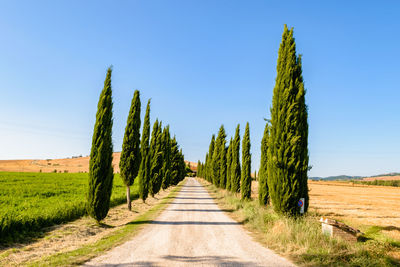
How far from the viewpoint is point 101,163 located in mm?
12375

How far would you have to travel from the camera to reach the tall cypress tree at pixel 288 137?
36.3 ft

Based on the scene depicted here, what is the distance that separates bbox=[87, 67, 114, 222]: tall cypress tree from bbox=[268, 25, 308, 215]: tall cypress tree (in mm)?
8121

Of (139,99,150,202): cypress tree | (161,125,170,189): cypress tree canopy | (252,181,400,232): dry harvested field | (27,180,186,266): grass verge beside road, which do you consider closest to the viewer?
(27,180,186,266): grass verge beside road

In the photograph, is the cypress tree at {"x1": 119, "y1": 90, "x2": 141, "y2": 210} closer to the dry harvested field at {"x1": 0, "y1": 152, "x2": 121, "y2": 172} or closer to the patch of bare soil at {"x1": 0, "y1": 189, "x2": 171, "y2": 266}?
the patch of bare soil at {"x1": 0, "y1": 189, "x2": 171, "y2": 266}

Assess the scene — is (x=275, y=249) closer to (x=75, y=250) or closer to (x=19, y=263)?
(x=75, y=250)

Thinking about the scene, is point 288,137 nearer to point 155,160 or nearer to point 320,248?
point 320,248

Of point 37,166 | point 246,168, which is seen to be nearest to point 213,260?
point 246,168

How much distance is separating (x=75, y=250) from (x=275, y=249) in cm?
599

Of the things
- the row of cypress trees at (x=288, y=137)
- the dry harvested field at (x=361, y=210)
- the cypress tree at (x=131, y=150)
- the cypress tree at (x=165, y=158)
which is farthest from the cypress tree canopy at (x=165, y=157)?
the row of cypress trees at (x=288, y=137)

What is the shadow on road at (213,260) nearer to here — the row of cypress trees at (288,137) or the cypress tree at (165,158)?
the row of cypress trees at (288,137)

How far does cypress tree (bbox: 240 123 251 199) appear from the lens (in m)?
23.0

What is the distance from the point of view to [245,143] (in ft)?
84.0

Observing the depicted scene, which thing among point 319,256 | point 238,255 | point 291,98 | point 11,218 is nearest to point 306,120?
point 291,98

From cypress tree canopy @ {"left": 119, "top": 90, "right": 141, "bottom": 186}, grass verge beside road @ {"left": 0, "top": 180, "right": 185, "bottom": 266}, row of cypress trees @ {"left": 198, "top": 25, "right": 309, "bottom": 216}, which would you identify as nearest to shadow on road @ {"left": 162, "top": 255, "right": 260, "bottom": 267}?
grass verge beside road @ {"left": 0, "top": 180, "right": 185, "bottom": 266}
